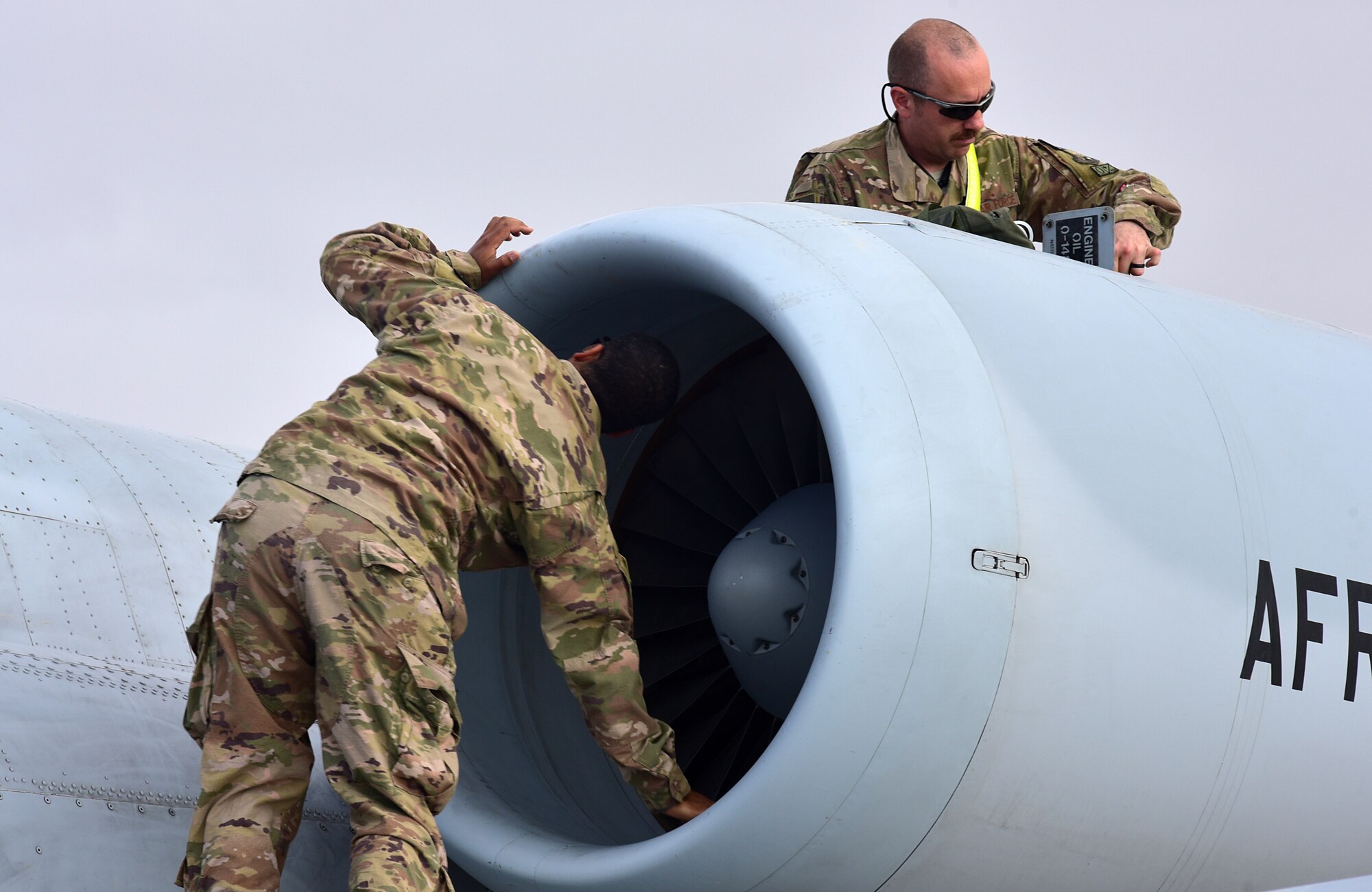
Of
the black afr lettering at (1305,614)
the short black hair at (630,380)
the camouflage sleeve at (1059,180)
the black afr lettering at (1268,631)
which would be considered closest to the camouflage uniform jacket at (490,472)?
the short black hair at (630,380)

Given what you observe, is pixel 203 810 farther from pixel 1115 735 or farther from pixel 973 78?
pixel 973 78

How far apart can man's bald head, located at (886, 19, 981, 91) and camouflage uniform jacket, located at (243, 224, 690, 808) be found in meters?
1.56

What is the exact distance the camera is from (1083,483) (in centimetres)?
292

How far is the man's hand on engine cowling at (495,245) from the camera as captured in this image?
144 inches

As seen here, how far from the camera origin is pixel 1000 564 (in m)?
2.78

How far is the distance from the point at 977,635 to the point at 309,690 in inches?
53.8

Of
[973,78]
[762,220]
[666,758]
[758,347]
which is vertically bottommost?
[666,758]

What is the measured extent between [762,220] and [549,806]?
152 centimetres

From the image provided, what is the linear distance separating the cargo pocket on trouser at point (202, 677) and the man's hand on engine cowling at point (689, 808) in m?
1.02

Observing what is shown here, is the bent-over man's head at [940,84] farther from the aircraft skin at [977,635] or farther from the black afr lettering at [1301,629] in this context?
the black afr lettering at [1301,629]

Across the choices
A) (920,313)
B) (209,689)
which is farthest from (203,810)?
(920,313)

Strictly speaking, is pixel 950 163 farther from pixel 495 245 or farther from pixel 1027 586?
pixel 1027 586

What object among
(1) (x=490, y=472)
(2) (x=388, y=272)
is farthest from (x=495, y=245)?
(1) (x=490, y=472)

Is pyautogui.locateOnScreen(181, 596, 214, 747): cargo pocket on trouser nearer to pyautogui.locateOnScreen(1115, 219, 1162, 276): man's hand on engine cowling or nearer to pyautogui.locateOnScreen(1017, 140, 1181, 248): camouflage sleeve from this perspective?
pyautogui.locateOnScreen(1115, 219, 1162, 276): man's hand on engine cowling
